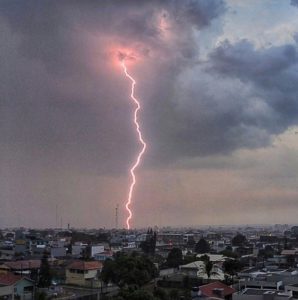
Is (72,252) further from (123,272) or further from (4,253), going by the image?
(123,272)

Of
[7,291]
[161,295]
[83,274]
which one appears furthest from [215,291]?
[83,274]

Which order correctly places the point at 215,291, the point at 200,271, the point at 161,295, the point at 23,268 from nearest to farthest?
the point at 161,295
the point at 215,291
the point at 200,271
the point at 23,268

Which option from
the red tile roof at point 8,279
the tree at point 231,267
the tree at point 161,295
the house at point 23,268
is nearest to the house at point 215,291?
the tree at point 161,295

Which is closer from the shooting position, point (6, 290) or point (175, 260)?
point (6, 290)

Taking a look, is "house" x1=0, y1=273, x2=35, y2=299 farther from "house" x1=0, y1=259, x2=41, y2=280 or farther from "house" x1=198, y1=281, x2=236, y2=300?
"house" x1=198, y1=281, x2=236, y2=300

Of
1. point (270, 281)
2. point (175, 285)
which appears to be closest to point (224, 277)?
point (175, 285)

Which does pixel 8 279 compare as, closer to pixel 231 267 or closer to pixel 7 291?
pixel 7 291
